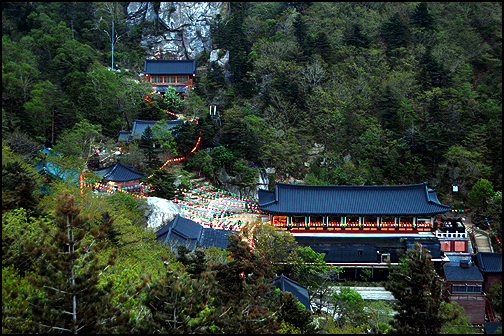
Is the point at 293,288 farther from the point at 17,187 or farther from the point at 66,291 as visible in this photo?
the point at 17,187

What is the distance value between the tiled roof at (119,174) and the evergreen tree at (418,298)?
22244 millimetres

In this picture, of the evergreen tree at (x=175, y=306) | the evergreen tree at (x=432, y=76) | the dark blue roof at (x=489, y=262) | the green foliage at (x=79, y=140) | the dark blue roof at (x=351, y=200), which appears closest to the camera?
the evergreen tree at (x=175, y=306)

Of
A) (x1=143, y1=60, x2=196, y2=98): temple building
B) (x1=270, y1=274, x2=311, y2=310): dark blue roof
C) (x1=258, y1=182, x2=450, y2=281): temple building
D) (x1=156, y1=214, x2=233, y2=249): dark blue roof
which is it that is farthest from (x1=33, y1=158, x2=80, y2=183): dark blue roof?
(x1=143, y1=60, x2=196, y2=98): temple building

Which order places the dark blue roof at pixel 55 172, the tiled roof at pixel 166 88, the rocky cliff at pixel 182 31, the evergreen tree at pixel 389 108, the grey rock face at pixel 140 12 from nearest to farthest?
the dark blue roof at pixel 55 172 < the evergreen tree at pixel 389 108 < the tiled roof at pixel 166 88 < the rocky cliff at pixel 182 31 < the grey rock face at pixel 140 12

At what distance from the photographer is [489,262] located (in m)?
26.5

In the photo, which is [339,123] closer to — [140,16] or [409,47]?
[409,47]

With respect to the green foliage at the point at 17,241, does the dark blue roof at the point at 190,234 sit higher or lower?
lower

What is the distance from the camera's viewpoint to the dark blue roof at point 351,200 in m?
28.6

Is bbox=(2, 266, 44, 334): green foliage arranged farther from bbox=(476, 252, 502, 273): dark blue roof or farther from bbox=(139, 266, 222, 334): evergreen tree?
bbox=(476, 252, 502, 273): dark blue roof

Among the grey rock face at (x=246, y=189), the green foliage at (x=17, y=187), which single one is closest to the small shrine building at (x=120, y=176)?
the grey rock face at (x=246, y=189)

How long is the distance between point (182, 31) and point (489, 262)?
49655 mm

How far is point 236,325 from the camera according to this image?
12.4 metres

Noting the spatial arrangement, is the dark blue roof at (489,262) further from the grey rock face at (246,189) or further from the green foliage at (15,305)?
the green foliage at (15,305)

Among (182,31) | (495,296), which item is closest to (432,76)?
(495,296)
